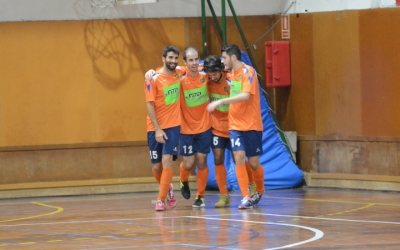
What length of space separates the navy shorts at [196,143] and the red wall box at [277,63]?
366 cm

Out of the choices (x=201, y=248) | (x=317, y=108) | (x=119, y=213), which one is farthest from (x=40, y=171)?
(x=201, y=248)

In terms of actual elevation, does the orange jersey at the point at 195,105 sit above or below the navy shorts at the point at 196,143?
above

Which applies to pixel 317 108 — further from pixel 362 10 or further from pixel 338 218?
pixel 338 218

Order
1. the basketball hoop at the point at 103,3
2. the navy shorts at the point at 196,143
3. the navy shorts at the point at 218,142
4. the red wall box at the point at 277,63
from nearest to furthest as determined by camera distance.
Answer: the navy shorts at the point at 196,143
the navy shorts at the point at 218,142
the basketball hoop at the point at 103,3
the red wall box at the point at 277,63

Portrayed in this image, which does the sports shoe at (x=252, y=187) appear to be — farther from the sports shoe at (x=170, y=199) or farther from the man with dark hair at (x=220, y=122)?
the sports shoe at (x=170, y=199)

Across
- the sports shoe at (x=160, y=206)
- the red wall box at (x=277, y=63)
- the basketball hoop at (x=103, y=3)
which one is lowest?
the sports shoe at (x=160, y=206)

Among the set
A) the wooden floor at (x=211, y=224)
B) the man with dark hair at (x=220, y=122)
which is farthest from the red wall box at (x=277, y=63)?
the man with dark hair at (x=220, y=122)

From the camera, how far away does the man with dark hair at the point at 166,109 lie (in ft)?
32.7

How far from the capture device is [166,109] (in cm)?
1006

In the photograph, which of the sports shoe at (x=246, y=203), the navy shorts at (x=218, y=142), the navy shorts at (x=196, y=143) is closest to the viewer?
the sports shoe at (x=246, y=203)

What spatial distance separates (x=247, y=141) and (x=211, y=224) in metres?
1.99

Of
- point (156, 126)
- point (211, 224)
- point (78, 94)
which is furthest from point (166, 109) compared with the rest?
point (78, 94)

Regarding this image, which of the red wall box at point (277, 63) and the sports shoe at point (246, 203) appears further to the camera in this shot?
the red wall box at point (277, 63)

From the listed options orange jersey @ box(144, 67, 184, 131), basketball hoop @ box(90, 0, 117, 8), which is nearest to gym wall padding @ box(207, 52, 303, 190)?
basketball hoop @ box(90, 0, 117, 8)
